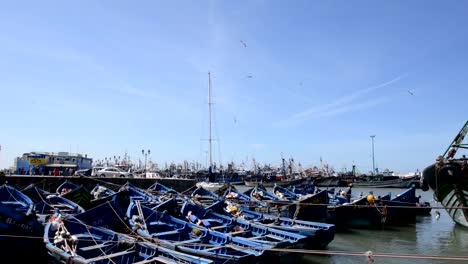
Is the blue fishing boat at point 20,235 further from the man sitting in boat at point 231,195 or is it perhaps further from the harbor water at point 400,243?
the man sitting in boat at point 231,195

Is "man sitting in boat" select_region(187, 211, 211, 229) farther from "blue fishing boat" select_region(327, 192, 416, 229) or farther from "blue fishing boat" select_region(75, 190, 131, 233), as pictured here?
"blue fishing boat" select_region(327, 192, 416, 229)

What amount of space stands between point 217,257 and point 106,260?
318 centimetres

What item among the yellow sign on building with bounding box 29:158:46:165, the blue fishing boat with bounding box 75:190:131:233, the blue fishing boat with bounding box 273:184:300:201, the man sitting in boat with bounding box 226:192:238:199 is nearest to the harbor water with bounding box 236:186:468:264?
the blue fishing boat with bounding box 273:184:300:201

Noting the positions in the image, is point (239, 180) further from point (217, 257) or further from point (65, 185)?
point (217, 257)

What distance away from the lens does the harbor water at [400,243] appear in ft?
53.3

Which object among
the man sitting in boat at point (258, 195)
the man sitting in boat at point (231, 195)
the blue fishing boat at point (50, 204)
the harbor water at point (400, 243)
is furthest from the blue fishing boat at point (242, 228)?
the man sitting in boat at point (258, 195)

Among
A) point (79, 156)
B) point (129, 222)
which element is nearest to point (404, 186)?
point (79, 156)

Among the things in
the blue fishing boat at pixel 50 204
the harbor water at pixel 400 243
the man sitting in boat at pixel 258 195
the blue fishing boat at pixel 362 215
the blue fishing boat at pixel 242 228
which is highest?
the blue fishing boat at pixel 50 204

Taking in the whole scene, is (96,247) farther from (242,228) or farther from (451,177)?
(451,177)

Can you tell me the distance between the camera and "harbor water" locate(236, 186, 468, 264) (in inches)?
640

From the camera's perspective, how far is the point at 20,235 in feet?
42.0

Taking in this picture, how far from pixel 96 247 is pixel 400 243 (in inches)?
634

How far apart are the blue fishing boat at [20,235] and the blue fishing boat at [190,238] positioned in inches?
128

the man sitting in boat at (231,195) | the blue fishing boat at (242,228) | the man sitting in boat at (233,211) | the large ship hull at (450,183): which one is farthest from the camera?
the man sitting in boat at (231,195)
